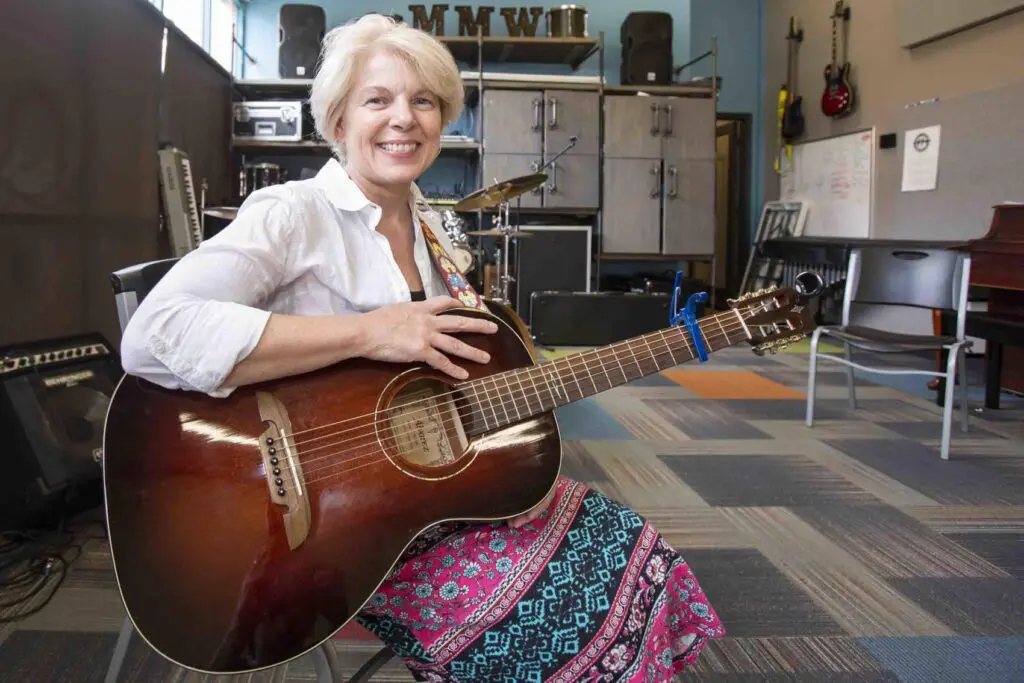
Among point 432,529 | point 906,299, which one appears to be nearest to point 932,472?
point 906,299

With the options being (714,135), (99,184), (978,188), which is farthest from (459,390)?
(714,135)

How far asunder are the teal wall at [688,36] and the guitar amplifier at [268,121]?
1.09m

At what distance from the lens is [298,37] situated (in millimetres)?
6328

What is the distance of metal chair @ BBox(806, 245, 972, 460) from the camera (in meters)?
3.09

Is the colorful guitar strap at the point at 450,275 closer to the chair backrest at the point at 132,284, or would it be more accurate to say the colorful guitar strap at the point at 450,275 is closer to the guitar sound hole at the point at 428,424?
the guitar sound hole at the point at 428,424

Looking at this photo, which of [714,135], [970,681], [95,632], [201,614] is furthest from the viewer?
[714,135]

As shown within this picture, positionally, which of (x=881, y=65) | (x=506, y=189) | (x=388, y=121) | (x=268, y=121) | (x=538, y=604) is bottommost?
(x=538, y=604)

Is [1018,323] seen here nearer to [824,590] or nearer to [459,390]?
[824,590]

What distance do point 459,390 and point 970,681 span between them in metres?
1.26

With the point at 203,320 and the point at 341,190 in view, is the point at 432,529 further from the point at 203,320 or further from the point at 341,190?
the point at 341,190

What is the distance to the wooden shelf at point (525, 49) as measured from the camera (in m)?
6.38

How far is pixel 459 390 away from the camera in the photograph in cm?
104

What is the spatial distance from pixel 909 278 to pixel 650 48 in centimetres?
410

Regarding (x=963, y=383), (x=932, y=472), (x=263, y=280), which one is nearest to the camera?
(x=263, y=280)
